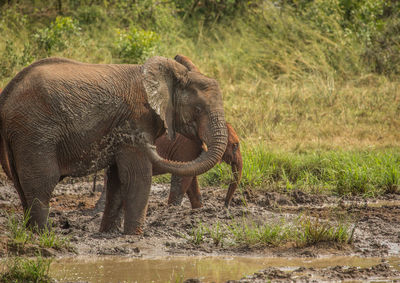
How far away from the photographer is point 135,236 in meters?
6.72

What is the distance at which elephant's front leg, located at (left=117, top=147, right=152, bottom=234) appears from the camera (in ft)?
21.7

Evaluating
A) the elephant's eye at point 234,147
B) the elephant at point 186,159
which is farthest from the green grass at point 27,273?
the elephant's eye at point 234,147

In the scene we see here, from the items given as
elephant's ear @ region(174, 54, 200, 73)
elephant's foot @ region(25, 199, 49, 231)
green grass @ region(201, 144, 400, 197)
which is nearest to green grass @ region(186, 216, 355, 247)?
elephant's foot @ region(25, 199, 49, 231)

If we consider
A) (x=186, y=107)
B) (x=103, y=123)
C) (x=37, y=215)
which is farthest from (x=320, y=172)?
(x=37, y=215)

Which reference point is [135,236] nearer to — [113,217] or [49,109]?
[113,217]

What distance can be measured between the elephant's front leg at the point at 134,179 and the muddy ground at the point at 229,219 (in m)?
0.29

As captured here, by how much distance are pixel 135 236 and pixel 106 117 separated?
1.16m

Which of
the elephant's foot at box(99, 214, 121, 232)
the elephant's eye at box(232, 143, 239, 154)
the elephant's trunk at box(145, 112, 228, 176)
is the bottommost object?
the elephant's foot at box(99, 214, 121, 232)

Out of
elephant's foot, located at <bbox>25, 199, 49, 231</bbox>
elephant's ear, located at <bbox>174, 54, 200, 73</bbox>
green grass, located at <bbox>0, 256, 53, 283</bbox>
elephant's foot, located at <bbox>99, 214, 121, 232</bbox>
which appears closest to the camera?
green grass, located at <bbox>0, 256, 53, 283</bbox>

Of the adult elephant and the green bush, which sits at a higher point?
the adult elephant

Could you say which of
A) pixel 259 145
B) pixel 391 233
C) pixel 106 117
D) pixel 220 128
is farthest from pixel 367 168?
pixel 106 117

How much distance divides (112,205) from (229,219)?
133 cm

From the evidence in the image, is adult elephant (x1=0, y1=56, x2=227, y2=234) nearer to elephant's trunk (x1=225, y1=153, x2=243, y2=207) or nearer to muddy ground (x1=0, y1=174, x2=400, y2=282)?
muddy ground (x1=0, y1=174, x2=400, y2=282)

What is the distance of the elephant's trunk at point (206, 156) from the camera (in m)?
6.52
